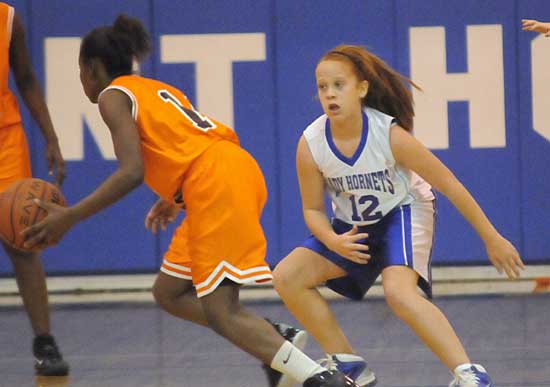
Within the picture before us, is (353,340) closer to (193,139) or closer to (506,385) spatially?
(506,385)

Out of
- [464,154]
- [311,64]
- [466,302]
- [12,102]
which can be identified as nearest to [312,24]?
[311,64]

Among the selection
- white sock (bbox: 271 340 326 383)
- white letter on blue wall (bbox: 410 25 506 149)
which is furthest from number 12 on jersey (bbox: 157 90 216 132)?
white letter on blue wall (bbox: 410 25 506 149)

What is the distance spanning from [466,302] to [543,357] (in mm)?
1724

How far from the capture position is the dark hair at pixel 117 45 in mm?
5051

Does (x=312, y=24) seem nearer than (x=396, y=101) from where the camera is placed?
No

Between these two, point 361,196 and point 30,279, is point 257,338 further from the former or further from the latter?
point 30,279

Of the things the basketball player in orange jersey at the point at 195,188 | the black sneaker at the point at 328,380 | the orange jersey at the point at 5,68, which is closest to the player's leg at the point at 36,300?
the orange jersey at the point at 5,68

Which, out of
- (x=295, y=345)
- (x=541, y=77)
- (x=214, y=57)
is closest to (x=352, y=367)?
(x=295, y=345)

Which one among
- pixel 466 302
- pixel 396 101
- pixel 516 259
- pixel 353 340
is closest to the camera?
pixel 516 259

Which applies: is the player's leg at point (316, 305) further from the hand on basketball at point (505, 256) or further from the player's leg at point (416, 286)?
the hand on basketball at point (505, 256)

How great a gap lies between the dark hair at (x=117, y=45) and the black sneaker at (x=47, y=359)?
129 cm

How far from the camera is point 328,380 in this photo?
4.68 metres

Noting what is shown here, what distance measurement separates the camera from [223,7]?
25.8 ft

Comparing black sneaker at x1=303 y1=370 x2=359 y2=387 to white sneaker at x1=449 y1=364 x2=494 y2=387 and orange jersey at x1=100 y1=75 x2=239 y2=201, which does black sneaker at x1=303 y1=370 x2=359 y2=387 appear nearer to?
white sneaker at x1=449 y1=364 x2=494 y2=387
